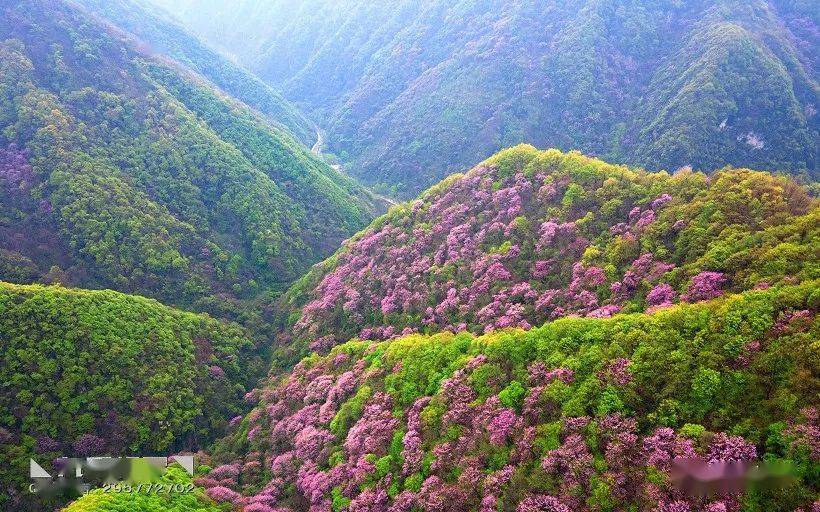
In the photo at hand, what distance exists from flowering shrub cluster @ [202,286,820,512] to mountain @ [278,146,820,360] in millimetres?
5643

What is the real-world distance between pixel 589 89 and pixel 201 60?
11701cm

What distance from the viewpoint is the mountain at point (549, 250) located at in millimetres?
30641

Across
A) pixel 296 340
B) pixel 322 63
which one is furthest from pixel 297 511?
pixel 322 63

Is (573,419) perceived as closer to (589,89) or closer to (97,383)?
(97,383)

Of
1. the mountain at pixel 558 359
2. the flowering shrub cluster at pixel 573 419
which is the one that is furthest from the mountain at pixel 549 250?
the flowering shrub cluster at pixel 573 419

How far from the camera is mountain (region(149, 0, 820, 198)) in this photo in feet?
341

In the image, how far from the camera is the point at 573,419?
24.4 meters

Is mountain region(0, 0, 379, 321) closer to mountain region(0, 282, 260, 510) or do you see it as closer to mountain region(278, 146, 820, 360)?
mountain region(0, 282, 260, 510)

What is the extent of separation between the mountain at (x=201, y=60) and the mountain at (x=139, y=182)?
141 feet

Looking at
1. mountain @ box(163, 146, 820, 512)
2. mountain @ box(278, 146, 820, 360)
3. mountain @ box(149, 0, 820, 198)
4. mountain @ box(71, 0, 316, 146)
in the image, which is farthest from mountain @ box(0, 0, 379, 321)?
mountain @ box(71, 0, 316, 146)

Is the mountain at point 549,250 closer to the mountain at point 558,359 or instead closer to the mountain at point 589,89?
the mountain at point 558,359

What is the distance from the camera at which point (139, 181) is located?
7175 centimetres
